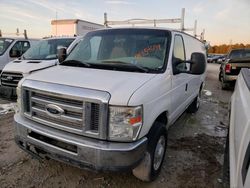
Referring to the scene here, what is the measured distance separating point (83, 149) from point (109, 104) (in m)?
0.57

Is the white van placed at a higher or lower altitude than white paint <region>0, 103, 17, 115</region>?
higher

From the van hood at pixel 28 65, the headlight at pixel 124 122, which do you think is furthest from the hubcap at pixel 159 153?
the van hood at pixel 28 65

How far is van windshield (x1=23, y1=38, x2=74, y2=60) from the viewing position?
694 cm

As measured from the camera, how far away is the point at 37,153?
9.27ft

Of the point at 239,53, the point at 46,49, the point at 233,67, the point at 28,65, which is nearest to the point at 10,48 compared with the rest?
the point at 46,49

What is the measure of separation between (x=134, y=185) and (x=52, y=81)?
1777 millimetres

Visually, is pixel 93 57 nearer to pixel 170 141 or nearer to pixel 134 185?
pixel 134 185

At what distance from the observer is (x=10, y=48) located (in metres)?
8.68

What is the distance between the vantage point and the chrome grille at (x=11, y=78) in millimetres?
6159

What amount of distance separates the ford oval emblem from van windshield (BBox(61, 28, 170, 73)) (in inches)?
36.5

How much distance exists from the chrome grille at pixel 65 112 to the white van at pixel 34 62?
10.2 feet

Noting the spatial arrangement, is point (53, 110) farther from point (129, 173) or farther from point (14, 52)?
point (14, 52)

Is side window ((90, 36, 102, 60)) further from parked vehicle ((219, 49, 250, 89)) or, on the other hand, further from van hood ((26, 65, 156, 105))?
parked vehicle ((219, 49, 250, 89))

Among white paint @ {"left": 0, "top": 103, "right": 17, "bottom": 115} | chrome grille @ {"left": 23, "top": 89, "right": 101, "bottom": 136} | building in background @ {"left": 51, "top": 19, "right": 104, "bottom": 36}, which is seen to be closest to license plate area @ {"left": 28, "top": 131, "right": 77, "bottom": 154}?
chrome grille @ {"left": 23, "top": 89, "right": 101, "bottom": 136}
